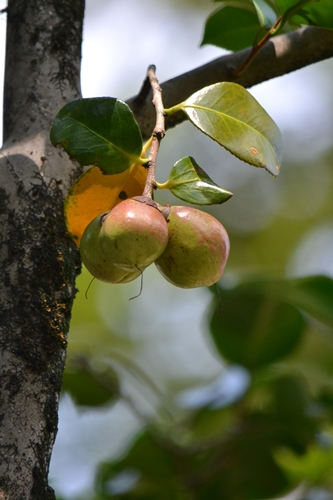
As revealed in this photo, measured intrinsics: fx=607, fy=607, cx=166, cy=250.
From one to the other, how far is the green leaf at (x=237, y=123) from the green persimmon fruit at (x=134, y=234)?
0.18 m

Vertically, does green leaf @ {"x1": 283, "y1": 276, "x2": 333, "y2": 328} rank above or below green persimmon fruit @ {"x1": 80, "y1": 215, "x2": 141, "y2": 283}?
below

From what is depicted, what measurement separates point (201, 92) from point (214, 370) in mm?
3868

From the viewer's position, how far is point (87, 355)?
6.18 feet

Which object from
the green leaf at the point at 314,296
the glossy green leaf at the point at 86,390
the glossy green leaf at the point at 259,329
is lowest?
the glossy green leaf at the point at 86,390

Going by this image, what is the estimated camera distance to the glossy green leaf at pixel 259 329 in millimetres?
1791

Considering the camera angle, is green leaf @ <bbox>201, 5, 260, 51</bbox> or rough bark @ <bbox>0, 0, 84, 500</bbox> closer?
rough bark @ <bbox>0, 0, 84, 500</bbox>

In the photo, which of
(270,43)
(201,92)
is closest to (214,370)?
(270,43)

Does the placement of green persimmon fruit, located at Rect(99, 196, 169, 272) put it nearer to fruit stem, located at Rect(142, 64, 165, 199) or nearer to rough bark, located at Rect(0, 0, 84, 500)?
fruit stem, located at Rect(142, 64, 165, 199)

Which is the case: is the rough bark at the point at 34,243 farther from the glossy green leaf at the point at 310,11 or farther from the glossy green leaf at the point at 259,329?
the glossy green leaf at the point at 259,329

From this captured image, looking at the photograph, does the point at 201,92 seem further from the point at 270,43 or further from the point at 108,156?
the point at 270,43

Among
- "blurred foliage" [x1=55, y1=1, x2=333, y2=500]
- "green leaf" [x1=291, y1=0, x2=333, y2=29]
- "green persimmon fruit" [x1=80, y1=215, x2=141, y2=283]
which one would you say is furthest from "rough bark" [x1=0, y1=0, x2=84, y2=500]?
"blurred foliage" [x1=55, y1=1, x2=333, y2=500]

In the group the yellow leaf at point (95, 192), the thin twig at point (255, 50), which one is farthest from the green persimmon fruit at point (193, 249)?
the thin twig at point (255, 50)

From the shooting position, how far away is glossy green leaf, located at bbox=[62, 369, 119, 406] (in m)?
1.71

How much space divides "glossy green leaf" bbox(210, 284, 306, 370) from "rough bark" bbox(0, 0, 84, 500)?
0.90 metres
